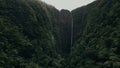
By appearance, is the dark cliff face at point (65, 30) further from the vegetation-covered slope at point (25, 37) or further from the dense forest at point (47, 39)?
the vegetation-covered slope at point (25, 37)

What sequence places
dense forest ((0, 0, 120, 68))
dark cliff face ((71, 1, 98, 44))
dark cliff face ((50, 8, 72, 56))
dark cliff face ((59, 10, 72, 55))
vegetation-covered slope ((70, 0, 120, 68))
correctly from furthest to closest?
dark cliff face ((71, 1, 98, 44)), dark cliff face ((59, 10, 72, 55)), dark cliff face ((50, 8, 72, 56)), dense forest ((0, 0, 120, 68)), vegetation-covered slope ((70, 0, 120, 68))

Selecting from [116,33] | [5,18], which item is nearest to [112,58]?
[116,33]

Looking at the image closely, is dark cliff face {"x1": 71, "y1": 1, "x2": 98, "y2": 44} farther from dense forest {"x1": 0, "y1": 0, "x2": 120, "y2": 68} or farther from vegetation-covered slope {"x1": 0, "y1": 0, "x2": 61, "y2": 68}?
vegetation-covered slope {"x1": 0, "y1": 0, "x2": 61, "y2": 68}

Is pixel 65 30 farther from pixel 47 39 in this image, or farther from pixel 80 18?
pixel 47 39

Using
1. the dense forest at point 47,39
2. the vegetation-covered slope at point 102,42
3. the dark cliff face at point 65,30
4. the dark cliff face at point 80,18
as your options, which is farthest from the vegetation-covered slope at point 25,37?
the dark cliff face at point 80,18

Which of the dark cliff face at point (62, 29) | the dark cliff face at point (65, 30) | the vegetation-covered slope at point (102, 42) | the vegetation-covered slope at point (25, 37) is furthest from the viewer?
the dark cliff face at point (65, 30)

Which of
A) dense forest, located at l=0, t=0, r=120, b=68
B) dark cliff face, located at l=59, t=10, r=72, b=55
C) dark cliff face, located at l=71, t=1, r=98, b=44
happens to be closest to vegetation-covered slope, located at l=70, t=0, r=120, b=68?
dense forest, located at l=0, t=0, r=120, b=68

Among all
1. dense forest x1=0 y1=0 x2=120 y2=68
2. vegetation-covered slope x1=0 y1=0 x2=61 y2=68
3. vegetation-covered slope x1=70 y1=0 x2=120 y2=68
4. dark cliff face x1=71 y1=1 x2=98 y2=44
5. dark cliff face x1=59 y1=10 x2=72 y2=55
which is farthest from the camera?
dark cliff face x1=71 y1=1 x2=98 y2=44

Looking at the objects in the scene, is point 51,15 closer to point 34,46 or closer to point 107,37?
point 34,46
